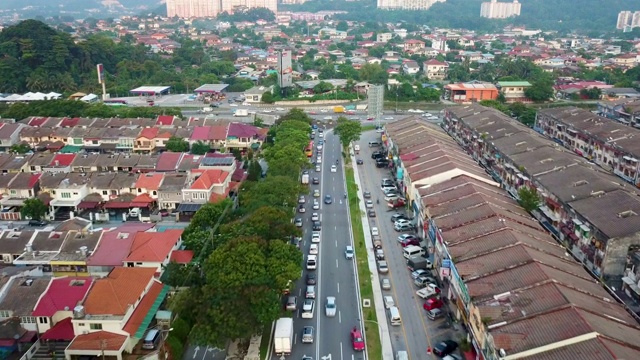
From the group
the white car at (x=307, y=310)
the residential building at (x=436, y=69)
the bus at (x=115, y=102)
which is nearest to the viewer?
the white car at (x=307, y=310)

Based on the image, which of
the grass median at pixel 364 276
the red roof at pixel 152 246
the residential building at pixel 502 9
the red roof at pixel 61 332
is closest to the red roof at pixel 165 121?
the grass median at pixel 364 276

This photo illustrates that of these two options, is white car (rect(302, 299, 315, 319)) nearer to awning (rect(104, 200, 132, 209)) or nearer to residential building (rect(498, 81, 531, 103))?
awning (rect(104, 200, 132, 209))

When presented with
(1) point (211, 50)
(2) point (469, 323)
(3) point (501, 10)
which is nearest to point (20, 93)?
(1) point (211, 50)

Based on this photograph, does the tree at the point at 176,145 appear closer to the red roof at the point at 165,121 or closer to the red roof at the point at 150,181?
the red roof at the point at 165,121

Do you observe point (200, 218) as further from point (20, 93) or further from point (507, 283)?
point (20, 93)

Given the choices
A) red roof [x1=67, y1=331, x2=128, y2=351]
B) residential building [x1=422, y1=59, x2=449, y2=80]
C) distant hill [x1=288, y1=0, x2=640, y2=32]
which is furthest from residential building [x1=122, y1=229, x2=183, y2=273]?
distant hill [x1=288, y1=0, x2=640, y2=32]
